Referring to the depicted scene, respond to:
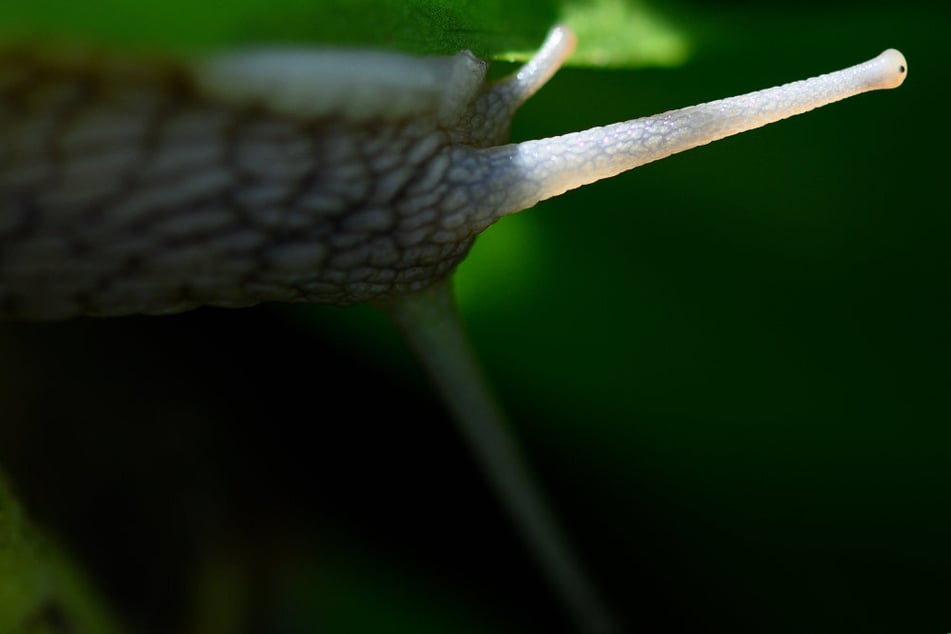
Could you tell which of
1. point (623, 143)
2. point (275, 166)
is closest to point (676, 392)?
point (623, 143)

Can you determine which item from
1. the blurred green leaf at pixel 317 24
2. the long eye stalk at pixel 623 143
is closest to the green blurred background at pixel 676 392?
the blurred green leaf at pixel 317 24

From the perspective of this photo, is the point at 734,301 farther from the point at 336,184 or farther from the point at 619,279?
the point at 336,184

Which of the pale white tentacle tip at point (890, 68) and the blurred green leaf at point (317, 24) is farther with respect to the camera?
the pale white tentacle tip at point (890, 68)

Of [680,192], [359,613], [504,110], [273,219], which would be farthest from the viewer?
[359,613]

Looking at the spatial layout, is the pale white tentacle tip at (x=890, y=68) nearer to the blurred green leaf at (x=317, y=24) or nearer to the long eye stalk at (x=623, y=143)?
the long eye stalk at (x=623, y=143)

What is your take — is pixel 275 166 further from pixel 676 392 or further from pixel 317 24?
Answer: pixel 676 392

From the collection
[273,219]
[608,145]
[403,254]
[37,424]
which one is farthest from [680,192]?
[37,424]
